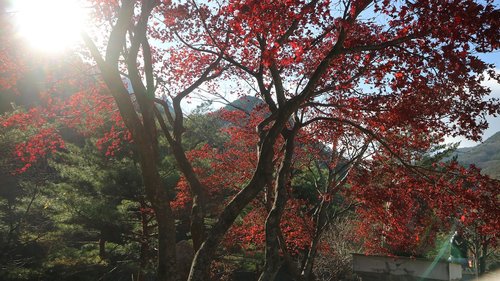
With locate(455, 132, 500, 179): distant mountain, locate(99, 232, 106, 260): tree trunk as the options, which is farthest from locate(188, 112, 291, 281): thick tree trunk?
locate(455, 132, 500, 179): distant mountain

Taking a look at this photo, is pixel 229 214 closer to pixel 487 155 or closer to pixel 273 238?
pixel 273 238

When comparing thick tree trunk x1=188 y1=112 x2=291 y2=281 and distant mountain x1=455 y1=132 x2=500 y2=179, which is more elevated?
distant mountain x1=455 y1=132 x2=500 y2=179

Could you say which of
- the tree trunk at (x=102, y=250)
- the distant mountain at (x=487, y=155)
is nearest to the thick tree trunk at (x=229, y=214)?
the tree trunk at (x=102, y=250)

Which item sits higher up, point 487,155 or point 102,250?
point 487,155

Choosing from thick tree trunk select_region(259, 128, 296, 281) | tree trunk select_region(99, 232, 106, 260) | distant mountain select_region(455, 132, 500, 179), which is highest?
distant mountain select_region(455, 132, 500, 179)

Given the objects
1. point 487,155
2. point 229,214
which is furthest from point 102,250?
point 487,155

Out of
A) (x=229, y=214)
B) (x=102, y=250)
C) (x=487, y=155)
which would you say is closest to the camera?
(x=229, y=214)

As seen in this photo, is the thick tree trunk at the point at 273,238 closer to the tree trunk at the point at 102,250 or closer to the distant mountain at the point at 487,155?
the tree trunk at the point at 102,250

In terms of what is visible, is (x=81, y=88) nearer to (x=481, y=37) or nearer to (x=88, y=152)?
(x=88, y=152)

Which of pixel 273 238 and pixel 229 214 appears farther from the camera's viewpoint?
pixel 273 238

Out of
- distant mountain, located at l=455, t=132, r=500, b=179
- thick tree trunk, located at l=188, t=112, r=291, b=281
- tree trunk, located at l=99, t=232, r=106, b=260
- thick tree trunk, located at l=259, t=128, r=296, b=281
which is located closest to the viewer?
thick tree trunk, located at l=188, t=112, r=291, b=281

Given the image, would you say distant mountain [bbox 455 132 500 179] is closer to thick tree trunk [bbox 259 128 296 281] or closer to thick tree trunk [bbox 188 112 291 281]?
thick tree trunk [bbox 259 128 296 281]

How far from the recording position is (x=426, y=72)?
19.0ft

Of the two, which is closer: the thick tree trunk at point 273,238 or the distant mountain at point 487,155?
the thick tree trunk at point 273,238
